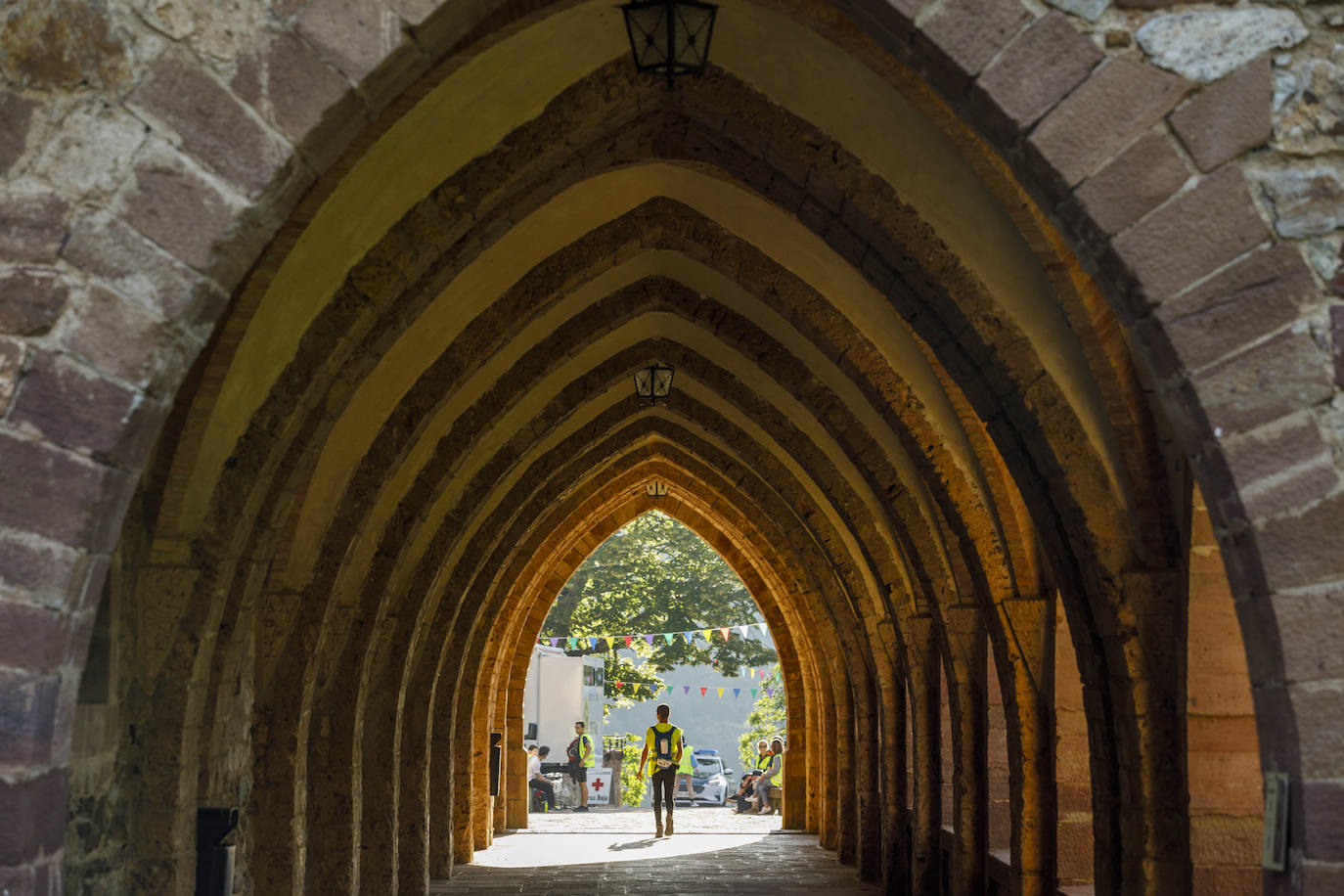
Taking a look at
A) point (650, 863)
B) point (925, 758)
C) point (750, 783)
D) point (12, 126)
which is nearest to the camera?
point (12, 126)

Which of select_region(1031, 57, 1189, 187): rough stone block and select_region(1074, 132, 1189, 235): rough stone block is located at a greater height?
select_region(1031, 57, 1189, 187): rough stone block

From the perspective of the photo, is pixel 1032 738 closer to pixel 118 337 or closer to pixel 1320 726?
pixel 1320 726

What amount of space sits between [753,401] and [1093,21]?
25.4ft

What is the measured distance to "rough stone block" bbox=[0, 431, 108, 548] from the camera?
323cm

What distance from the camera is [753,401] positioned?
36.5 ft

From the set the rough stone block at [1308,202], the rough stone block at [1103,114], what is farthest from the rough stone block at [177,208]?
the rough stone block at [1308,202]

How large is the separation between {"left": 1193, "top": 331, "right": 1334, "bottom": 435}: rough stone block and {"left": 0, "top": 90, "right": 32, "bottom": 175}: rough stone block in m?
2.62

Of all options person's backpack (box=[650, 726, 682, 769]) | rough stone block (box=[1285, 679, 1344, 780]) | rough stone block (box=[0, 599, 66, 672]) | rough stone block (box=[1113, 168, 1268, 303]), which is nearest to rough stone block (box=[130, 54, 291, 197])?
rough stone block (box=[0, 599, 66, 672])

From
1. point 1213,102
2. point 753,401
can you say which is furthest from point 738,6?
point 753,401

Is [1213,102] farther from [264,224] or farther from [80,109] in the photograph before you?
[80,109]

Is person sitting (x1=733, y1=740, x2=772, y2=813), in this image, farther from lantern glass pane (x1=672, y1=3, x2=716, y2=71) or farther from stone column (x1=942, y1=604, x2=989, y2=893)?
lantern glass pane (x1=672, y1=3, x2=716, y2=71)

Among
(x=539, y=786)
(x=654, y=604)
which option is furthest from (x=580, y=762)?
(x=654, y=604)

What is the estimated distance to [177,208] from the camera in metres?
3.36

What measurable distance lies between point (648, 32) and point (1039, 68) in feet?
8.96
